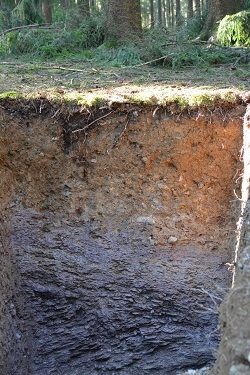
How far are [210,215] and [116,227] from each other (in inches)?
47.2

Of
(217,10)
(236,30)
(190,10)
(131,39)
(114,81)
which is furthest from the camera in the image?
(190,10)

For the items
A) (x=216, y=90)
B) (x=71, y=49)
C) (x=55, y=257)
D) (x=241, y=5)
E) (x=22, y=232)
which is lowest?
(x=55, y=257)

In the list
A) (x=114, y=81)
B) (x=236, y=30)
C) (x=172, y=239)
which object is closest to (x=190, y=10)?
(x=236, y=30)

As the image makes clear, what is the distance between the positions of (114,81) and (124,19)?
8.50ft

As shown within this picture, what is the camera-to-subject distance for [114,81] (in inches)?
235

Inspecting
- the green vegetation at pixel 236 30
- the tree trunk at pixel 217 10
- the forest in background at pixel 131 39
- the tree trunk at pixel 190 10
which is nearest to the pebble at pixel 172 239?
the forest in background at pixel 131 39

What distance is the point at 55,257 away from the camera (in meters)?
5.14

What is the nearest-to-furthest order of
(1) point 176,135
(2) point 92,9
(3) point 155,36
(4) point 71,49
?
(1) point 176,135 → (3) point 155,36 → (4) point 71,49 → (2) point 92,9

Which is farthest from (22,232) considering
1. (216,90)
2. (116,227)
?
(216,90)

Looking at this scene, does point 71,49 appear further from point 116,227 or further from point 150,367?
point 150,367

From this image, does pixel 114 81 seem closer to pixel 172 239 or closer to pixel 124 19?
pixel 172 239

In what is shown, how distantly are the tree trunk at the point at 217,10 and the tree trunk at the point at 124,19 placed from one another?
162 centimetres

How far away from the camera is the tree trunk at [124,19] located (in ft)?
25.8

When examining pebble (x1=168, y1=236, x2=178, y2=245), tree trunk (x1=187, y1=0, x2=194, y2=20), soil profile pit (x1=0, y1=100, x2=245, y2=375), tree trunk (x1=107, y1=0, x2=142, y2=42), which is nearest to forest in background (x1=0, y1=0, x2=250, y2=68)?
tree trunk (x1=107, y1=0, x2=142, y2=42)
